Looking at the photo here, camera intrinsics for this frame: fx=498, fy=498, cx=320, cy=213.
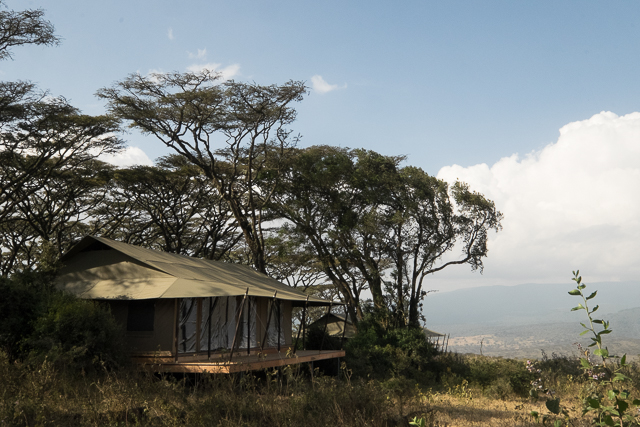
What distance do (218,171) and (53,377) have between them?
1727cm

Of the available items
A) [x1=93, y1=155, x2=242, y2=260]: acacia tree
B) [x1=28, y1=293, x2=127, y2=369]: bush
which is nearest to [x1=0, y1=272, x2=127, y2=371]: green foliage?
[x1=28, y1=293, x2=127, y2=369]: bush

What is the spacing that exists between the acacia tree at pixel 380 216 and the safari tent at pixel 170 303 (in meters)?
8.10

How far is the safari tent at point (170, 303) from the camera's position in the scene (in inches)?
→ 514

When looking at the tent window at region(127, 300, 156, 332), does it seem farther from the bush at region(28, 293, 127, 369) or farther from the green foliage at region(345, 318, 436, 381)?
the green foliage at region(345, 318, 436, 381)

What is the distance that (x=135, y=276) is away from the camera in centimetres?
1461

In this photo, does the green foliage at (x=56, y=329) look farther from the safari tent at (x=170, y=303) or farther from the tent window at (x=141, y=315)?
the tent window at (x=141, y=315)

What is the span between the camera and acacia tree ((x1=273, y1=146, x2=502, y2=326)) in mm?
24219

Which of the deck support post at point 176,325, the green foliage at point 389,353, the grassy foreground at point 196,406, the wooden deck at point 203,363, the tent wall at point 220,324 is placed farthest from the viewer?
the green foliage at point 389,353

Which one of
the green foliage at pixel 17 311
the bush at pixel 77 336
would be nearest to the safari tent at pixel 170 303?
the bush at pixel 77 336

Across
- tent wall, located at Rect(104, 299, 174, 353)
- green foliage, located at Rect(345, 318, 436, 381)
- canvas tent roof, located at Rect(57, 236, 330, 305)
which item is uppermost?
canvas tent roof, located at Rect(57, 236, 330, 305)

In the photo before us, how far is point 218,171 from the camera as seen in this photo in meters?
25.6

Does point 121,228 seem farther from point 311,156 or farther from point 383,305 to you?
point 383,305

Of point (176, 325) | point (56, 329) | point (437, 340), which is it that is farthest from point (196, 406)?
point (437, 340)

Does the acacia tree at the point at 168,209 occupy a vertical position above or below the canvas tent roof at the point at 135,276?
above
